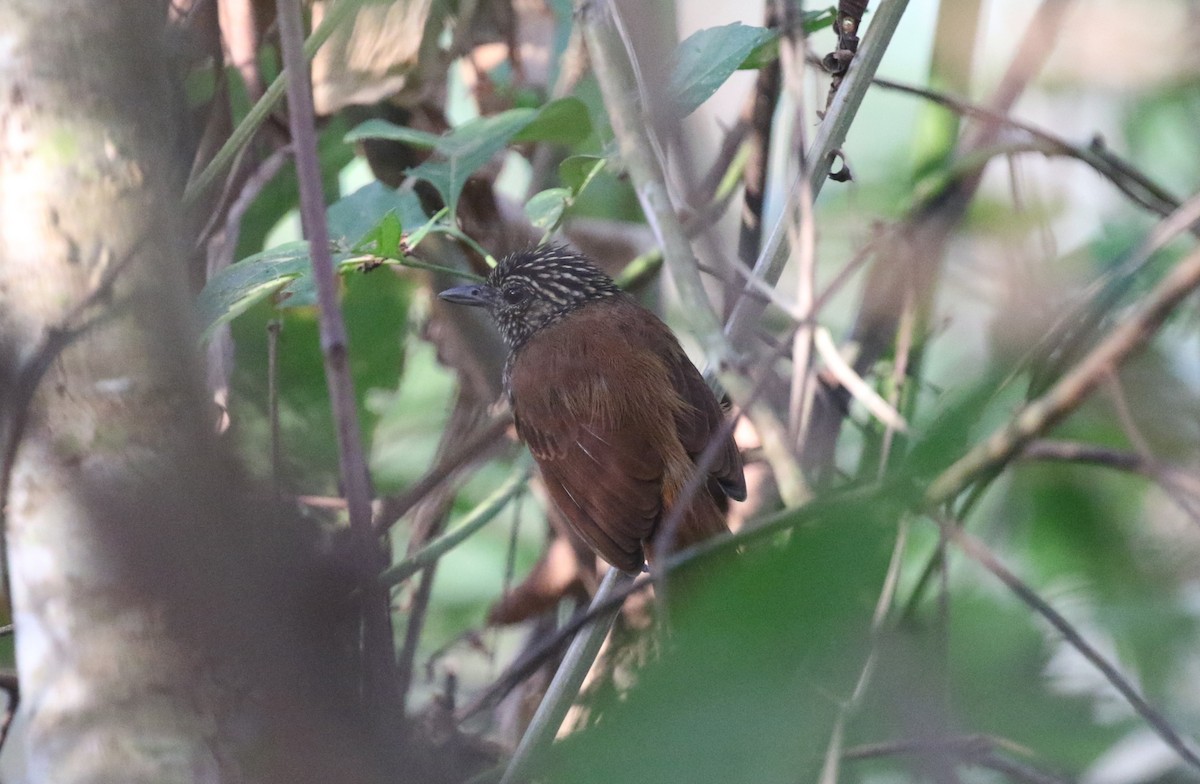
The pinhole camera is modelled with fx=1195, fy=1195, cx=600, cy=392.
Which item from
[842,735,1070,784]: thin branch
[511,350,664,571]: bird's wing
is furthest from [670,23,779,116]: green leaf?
[842,735,1070,784]: thin branch

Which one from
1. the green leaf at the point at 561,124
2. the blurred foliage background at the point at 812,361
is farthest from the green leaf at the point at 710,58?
the green leaf at the point at 561,124

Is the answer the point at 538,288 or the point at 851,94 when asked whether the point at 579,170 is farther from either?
the point at 538,288

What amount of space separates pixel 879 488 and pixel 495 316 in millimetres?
2537

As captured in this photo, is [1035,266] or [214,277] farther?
[214,277]

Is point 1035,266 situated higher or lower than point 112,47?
lower

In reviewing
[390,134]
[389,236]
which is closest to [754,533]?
[389,236]

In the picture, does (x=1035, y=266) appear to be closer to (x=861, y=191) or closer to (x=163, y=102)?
(x=861, y=191)

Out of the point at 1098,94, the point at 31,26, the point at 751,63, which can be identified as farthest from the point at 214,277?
the point at 1098,94

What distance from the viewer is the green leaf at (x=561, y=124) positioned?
2572 millimetres

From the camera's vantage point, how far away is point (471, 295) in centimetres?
318

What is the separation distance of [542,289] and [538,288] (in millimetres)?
12

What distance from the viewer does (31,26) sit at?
4.26 feet

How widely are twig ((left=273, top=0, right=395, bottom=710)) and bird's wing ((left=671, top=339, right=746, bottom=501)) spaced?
56.4 inches

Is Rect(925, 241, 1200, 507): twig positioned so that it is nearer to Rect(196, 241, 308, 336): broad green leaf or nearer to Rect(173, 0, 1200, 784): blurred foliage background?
Rect(173, 0, 1200, 784): blurred foliage background
